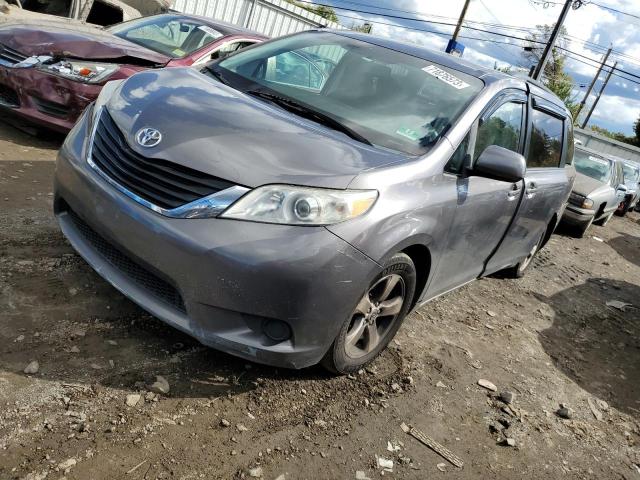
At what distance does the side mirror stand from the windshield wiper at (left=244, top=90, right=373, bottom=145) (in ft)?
2.30

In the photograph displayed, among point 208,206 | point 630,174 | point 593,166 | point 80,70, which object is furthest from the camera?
point 630,174

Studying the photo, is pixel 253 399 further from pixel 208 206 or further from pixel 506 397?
pixel 506 397

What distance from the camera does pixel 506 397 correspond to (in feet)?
11.4

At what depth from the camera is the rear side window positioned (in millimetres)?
4395

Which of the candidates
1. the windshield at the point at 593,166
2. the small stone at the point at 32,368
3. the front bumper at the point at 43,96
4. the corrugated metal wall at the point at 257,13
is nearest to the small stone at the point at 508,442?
the small stone at the point at 32,368

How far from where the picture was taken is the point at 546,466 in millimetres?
2953

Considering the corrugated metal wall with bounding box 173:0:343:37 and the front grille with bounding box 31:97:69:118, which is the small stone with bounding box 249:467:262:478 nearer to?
the front grille with bounding box 31:97:69:118

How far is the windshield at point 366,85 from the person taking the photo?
3.16 m

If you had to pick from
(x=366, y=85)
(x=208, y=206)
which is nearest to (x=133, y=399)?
(x=208, y=206)

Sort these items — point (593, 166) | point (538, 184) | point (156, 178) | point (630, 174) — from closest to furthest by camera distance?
point (156, 178)
point (538, 184)
point (593, 166)
point (630, 174)

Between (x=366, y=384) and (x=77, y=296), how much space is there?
1.67 meters

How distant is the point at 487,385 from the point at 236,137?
227 cm

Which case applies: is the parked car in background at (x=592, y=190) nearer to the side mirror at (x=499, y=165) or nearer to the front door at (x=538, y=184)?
the front door at (x=538, y=184)

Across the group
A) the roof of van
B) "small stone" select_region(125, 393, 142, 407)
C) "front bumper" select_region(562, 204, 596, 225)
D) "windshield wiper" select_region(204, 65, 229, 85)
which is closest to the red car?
"windshield wiper" select_region(204, 65, 229, 85)
